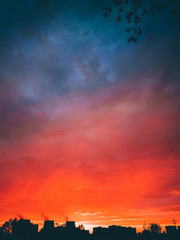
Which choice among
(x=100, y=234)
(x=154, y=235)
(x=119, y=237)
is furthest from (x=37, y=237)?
(x=154, y=235)

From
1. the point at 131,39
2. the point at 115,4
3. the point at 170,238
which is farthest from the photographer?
the point at 170,238

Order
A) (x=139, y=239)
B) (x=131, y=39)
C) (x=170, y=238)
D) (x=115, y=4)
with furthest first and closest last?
(x=139, y=239) → (x=170, y=238) → (x=131, y=39) → (x=115, y=4)

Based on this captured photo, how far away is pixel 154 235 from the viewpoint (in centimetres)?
4338

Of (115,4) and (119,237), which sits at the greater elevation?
(115,4)

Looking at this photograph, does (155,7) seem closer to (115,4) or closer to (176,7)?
(176,7)

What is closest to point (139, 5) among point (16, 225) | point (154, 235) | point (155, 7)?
point (155, 7)

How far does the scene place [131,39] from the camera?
6.23m

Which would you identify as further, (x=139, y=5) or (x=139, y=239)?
(x=139, y=239)

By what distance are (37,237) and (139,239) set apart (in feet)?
75.4

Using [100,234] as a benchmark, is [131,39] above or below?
above

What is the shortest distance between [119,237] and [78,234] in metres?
9.02

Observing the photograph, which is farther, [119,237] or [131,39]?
[119,237]

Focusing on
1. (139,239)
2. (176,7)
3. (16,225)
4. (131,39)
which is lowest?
(139,239)

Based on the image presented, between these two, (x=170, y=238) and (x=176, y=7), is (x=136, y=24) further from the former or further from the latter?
(x=170, y=238)
